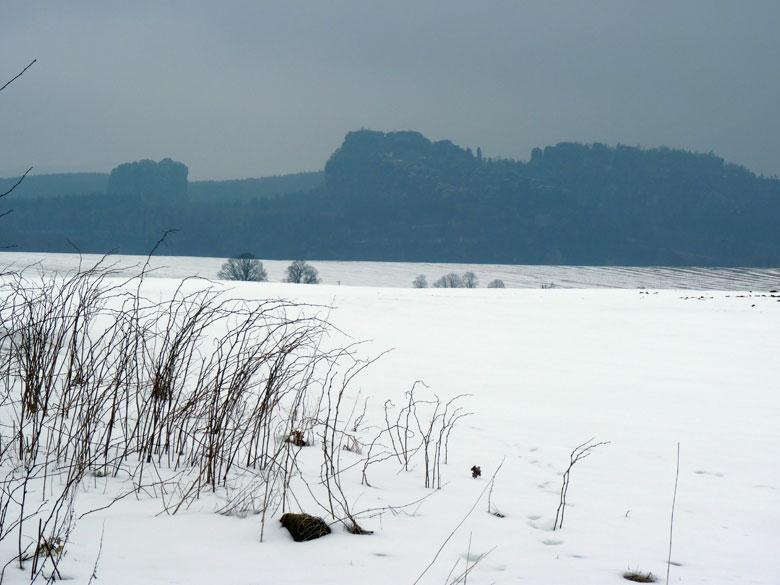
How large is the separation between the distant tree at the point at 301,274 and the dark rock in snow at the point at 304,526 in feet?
200

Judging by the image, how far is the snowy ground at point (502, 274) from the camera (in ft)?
174

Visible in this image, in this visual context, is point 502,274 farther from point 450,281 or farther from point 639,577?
point 639,577

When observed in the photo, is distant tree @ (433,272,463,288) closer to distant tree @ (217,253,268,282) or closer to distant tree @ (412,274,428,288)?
distant tree @ (412,274,428,288)

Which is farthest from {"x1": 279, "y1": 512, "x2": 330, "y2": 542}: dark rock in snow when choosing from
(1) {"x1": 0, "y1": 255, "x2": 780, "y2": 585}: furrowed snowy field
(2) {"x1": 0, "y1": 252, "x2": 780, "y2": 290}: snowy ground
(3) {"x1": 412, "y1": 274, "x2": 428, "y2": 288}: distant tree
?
(3) {"x1": 412, "y1": 274, "x2": 428, "y2": 288}: distant tree

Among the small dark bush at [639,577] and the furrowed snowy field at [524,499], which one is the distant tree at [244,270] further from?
the small dark bush at [639,577]

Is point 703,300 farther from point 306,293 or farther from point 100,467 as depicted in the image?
point 100,467

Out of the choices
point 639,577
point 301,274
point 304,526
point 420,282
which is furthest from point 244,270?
point 639,577

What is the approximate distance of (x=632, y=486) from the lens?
13.8 ft

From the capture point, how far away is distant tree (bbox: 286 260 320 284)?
2527 inches

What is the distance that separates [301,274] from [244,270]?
6.22 metres

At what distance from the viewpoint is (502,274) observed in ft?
277

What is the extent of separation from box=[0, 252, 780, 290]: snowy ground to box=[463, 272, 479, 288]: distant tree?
90 cm

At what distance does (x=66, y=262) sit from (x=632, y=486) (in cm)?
5274

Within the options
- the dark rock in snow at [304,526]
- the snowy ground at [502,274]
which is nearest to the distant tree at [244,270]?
the snowy ground at [502,274]
